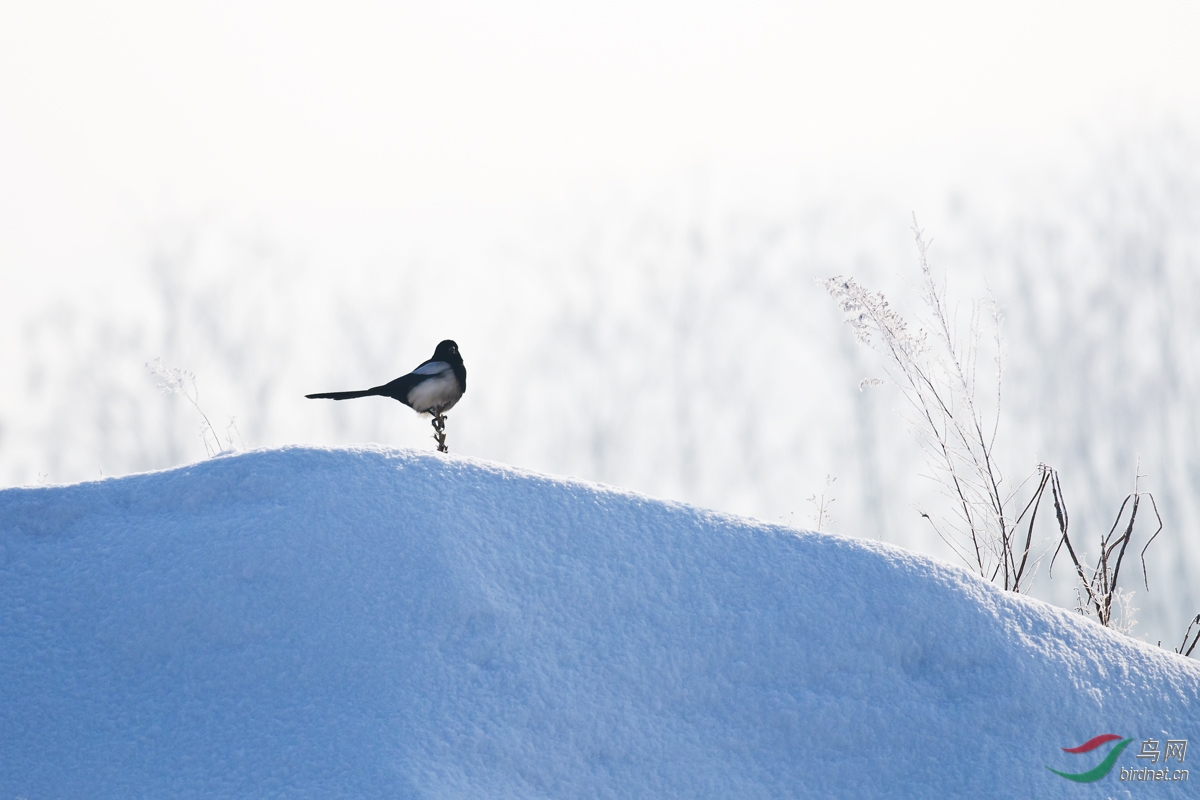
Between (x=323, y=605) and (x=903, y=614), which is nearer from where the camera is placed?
(x=323, y=605)

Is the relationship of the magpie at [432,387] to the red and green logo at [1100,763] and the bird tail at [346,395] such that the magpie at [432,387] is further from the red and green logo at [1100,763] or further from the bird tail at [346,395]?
the red and green logo at [1100,763]

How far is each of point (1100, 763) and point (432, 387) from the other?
2.83 metres

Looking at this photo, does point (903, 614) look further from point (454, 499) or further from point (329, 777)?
point (329, 777)

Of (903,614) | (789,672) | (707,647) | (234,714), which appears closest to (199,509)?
(234,714)

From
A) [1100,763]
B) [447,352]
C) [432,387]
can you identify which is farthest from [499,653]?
[447,352]

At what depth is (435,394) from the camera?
3936 millimetres

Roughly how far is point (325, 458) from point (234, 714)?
68 cm

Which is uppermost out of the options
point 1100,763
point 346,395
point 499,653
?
point 346,395

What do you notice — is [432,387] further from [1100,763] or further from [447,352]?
[1100,763]

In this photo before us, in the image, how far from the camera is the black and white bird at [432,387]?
153 inches

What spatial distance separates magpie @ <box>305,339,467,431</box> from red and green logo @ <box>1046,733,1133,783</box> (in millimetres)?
2641

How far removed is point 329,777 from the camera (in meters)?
1.55

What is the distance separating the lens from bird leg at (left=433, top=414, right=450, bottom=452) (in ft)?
11.7

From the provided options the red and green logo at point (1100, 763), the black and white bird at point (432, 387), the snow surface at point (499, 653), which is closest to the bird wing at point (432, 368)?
the black and white bird at point (432, 387)
